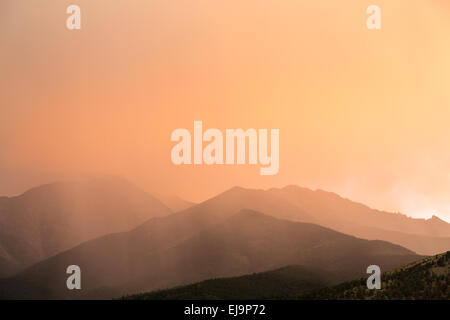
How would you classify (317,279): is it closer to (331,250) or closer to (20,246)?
(331,250)

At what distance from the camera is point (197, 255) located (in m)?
131

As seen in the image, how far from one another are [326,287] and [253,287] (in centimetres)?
2642

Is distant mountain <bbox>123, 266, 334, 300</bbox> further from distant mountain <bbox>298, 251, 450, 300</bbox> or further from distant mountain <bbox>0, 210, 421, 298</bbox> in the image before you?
distant mountain <bbox>298, 251, 450, 300</bbox>

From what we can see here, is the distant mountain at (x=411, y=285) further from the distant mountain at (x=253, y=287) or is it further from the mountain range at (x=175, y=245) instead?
the mountain range at (x=175, y=245)

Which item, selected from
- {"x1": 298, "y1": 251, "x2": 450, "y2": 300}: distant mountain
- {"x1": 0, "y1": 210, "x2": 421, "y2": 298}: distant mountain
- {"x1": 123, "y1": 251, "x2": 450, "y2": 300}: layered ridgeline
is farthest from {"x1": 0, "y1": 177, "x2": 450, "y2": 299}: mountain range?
{"x1": 298, "y1": 251, "x2": 450, "y2": 300}: distant mountain

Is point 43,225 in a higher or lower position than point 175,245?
higher

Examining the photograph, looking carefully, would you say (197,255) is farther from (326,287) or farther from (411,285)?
(411,285)

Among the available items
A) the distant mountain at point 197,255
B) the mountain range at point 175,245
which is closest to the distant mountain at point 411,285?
the mountain range at point 175,245

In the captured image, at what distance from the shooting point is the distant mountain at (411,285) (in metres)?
32.5

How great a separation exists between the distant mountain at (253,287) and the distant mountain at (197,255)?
11.9 metres

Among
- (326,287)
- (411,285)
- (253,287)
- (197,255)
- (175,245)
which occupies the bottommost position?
(197,255)

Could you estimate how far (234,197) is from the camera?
595ft

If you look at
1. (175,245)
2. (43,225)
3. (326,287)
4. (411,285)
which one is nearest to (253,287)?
(326,287)
